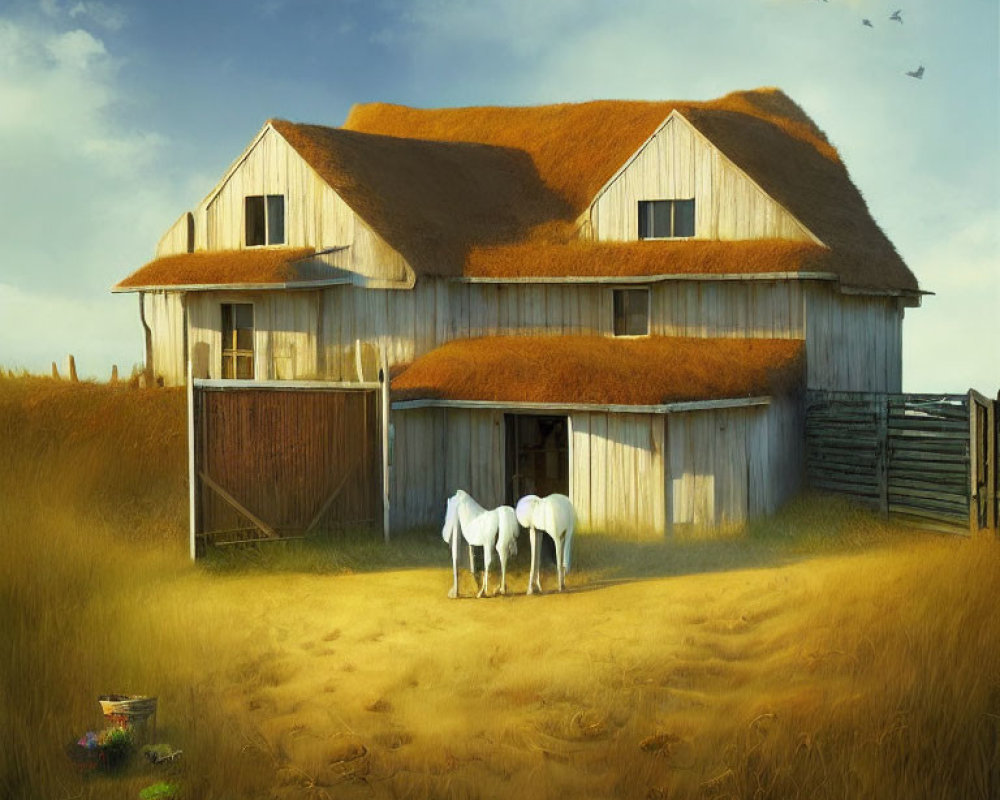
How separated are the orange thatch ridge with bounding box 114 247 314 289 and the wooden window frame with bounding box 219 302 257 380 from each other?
109 centimetres

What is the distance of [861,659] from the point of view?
48.5 ft

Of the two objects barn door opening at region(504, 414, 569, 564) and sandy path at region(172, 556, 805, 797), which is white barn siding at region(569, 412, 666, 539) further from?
sandy path at region(172, 556, 805, 797)

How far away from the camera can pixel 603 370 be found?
2480 centimetres

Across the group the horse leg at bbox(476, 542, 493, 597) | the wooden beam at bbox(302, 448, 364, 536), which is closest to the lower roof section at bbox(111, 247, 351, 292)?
the wooden beam at bbox(302, 448, 364, 536)

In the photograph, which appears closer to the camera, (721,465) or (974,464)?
(974,464)

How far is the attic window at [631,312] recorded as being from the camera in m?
29.2

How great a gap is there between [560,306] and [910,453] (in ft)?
29.2

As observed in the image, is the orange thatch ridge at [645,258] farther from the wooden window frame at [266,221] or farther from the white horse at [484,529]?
the white horse at [484,529]

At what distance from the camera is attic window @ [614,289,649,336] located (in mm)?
29172

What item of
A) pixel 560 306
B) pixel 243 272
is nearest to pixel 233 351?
pixel 243 272

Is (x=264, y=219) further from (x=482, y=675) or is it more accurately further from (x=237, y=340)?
(x=482, y=675)

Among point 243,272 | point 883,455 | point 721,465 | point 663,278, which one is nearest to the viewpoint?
point 721,465

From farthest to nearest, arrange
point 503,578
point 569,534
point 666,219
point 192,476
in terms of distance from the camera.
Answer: point 666,219, point 192,476, point 569,534, point 503,578

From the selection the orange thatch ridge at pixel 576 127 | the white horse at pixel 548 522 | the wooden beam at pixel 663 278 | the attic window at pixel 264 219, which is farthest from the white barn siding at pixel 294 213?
the white horse at pixel 548 522
